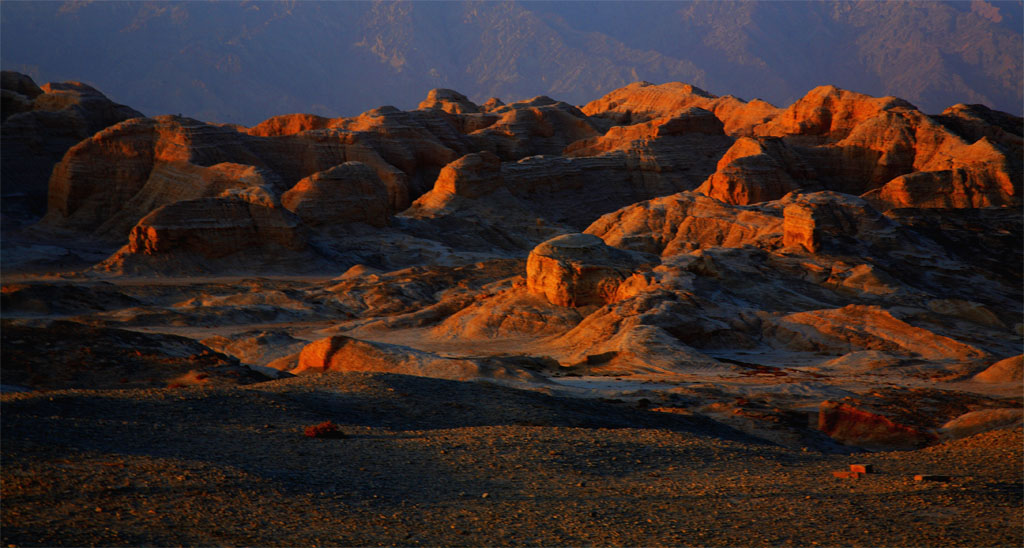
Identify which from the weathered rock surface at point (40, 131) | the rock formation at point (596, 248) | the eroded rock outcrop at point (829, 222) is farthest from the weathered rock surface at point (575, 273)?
the weathered rock surface at point (40, 131)

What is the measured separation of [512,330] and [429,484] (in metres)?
24.4

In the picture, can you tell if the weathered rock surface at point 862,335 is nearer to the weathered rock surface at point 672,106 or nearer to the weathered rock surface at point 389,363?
the weathered rock surface at point 389,363

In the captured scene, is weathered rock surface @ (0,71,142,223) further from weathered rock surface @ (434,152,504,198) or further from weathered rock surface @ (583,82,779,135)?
weathered rock surface @ (583,82,779,135)

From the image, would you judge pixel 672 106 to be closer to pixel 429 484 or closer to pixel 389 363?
pixel 389 363

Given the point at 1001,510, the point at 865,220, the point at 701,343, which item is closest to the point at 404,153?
the point at 865,220

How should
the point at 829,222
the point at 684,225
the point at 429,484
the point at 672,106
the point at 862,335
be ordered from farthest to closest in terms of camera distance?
the point at 672,106 < the point at 684,225 < the point at 829,222 < the point at 862,335 < the point at 429,484

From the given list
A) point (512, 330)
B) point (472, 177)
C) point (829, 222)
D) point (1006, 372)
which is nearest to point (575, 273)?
point (512, 330)

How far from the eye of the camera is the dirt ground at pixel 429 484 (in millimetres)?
9555

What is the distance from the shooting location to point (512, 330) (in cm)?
3616

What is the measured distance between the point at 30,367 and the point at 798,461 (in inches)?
672

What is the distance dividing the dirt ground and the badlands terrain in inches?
2.3

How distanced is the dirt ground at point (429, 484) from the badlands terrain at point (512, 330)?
6cm

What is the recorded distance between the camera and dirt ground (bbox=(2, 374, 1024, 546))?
9.55 meters

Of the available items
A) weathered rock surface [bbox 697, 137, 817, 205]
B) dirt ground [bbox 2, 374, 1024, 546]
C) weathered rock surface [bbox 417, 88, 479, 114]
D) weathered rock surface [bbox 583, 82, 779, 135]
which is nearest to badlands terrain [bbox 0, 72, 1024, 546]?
dirt ground [bbox 2, 374, 1024, 546]
